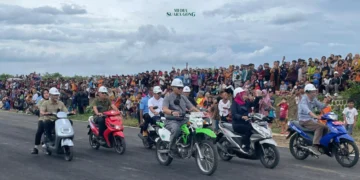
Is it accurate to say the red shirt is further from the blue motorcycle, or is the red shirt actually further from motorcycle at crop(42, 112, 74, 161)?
motorcycle at crop(42, 112, 74, 161)

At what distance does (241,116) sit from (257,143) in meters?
0.66

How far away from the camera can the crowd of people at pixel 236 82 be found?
19.9 meters

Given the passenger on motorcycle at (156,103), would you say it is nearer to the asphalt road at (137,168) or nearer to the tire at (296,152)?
the asphalt road at (137,168)

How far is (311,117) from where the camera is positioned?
1163 cm

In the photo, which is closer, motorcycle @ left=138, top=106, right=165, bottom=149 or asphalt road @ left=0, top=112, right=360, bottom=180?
asphalt road @ left=0, top=112, right=360, bottom=180

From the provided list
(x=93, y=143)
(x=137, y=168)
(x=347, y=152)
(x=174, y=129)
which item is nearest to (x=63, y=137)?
(x=137, y=168)

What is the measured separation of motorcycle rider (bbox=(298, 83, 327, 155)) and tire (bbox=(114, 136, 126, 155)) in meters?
4.45

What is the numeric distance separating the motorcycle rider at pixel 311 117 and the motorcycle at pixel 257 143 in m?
1.25

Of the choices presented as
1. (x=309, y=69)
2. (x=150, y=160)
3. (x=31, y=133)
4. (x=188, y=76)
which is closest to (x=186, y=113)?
(x=150, y=160)

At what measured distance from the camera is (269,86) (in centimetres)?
2334

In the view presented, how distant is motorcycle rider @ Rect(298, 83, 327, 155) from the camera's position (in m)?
11.4

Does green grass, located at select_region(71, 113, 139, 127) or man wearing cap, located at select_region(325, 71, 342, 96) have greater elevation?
man wearing cap, located at select_region(325, 71, 342, 96)

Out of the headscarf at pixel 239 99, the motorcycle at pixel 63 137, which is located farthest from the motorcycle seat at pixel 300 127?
the motorcycle at pixel 63 137

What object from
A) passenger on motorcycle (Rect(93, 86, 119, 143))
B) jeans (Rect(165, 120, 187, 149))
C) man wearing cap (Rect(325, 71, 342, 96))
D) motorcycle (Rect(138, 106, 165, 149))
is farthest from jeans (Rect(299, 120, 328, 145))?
man wearing cap (Rect(325, 71, 342, 96))
